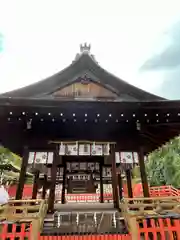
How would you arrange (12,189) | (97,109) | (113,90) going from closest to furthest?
(97,109) → (113,90) → (12,189)

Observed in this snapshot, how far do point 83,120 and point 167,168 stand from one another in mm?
16043

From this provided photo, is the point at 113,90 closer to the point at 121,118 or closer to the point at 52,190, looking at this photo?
the point at 121,118

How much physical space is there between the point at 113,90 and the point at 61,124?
281 cm

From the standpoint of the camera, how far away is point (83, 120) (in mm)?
6684

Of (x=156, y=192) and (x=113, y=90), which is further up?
(x=113, y=90)

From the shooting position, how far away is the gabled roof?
784 centimetres

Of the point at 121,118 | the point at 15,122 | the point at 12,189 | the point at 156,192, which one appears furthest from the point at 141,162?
the point at 12,189

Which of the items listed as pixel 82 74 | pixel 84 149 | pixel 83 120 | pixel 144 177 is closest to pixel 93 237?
pixel 144 177

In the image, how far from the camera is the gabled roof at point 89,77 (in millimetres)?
7840

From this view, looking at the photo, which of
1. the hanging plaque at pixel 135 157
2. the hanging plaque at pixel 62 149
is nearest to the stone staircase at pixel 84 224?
the hanging plaque at pixel 135 157

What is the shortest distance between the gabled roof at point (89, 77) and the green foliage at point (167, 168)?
11236 mm

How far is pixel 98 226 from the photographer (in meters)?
5.64

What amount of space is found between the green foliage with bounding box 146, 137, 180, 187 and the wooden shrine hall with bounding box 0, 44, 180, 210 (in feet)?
38.5

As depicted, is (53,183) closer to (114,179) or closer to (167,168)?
(114,179)
